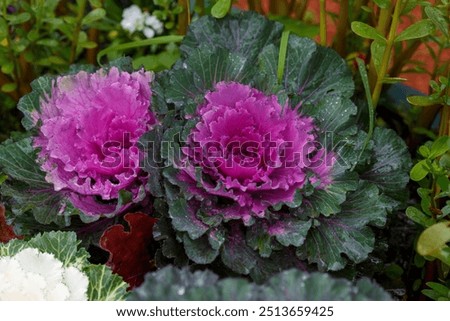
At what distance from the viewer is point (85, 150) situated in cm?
67

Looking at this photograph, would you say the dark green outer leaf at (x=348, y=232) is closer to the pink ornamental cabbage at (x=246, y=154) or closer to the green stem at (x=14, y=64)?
the pink ornamental cabbage at (x=246, y=154)

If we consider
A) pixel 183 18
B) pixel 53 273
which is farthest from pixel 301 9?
pixel 53 273

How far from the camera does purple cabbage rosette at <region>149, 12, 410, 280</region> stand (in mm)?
637

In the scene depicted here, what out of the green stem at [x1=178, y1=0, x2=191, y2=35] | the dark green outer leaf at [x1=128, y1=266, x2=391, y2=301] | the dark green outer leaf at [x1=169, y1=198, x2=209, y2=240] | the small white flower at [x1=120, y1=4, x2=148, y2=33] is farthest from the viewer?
the small white flower at [x1=120, y1=4, x2=148, y2=33]

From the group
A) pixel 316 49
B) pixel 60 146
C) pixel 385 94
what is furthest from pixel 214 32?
pixel 385 94

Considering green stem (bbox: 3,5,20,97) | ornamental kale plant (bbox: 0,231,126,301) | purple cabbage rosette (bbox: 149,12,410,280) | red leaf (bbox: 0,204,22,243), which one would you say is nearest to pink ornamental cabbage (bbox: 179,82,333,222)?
purple cabbage rosette (bbox: 149,12,410,280)

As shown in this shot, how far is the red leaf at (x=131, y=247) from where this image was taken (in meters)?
0.65

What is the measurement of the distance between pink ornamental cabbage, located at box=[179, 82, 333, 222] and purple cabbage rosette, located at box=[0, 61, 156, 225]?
59mm

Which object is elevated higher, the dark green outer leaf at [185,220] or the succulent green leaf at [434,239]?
the succulent green leaf at [434,239]

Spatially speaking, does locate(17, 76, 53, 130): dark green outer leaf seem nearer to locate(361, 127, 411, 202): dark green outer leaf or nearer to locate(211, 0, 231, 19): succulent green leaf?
locate(211, 0, 231, 19): succulent green leaf

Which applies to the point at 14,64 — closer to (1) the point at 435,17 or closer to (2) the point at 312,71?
(2) the point at 312,71

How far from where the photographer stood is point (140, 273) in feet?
2.34

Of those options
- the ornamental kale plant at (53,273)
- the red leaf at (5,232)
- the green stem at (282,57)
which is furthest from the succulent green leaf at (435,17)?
the red leaf at (5,232)

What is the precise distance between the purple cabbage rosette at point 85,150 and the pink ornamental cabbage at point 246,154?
6 cm
